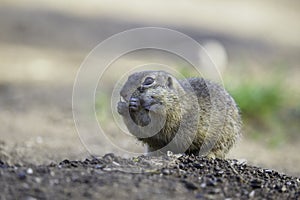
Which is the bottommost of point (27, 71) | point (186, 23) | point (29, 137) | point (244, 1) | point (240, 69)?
point (29, 137)

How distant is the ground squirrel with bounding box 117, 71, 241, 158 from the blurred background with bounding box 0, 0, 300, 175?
174 cm

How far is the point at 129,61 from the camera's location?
39.5 feet

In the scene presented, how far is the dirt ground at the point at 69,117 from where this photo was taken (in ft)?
13.9

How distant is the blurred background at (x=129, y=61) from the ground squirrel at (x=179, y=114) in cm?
174

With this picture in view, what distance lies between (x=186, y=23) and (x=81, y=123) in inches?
264

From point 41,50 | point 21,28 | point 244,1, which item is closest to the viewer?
point 41,50

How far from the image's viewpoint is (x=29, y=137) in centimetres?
785

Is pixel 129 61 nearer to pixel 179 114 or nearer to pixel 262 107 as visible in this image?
pixel 262 107

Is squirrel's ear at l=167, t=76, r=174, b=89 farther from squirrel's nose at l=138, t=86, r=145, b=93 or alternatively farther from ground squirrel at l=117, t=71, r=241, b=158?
squirrel's nose at l=138, t=86, r=145, b=93

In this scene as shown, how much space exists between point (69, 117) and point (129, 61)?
315cm

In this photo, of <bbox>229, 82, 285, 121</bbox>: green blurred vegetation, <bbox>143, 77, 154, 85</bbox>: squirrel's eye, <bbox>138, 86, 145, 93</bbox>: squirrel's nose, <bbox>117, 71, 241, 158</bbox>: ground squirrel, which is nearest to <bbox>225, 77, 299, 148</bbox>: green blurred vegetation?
<bbox>229, 82, 285, 121</bbox>: green blurred vegetation

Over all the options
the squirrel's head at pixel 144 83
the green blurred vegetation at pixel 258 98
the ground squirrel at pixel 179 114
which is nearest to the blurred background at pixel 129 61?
the green blurred vegetation at pixel 258 98

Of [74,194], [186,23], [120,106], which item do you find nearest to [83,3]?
[186,23]

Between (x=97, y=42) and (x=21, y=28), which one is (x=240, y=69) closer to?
(x=97, y=42)
